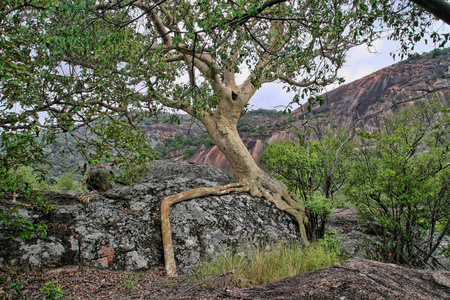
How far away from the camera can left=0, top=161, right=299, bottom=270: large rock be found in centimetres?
380

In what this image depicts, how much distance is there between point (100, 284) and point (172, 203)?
1.96 m

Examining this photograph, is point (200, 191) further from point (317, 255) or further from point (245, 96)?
point (245, 96)

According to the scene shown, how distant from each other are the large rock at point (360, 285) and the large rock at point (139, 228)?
268 cm

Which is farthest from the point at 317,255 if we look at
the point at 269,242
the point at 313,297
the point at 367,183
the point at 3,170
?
the point at 3,170

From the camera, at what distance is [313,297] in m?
1.74

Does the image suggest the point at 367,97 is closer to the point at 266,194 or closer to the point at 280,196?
the point at 280,196

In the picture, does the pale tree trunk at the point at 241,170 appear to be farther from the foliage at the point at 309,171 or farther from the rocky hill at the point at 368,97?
the rocky hill at the point at 368,97

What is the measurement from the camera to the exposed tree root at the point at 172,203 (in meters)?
4.09

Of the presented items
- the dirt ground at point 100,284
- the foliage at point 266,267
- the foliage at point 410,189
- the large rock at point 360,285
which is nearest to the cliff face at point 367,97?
the foliage at point 410,189

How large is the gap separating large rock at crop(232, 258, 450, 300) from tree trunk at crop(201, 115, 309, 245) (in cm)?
417

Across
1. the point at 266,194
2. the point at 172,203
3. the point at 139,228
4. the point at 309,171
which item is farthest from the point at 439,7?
the point at 266,194

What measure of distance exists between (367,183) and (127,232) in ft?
15.2

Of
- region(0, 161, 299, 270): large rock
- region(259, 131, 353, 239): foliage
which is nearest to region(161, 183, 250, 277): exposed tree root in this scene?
region(0, 161, 299, 270): large rock

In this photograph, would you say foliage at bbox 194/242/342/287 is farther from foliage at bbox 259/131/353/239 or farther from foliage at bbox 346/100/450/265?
foliage at bbox 259/131/353/239
